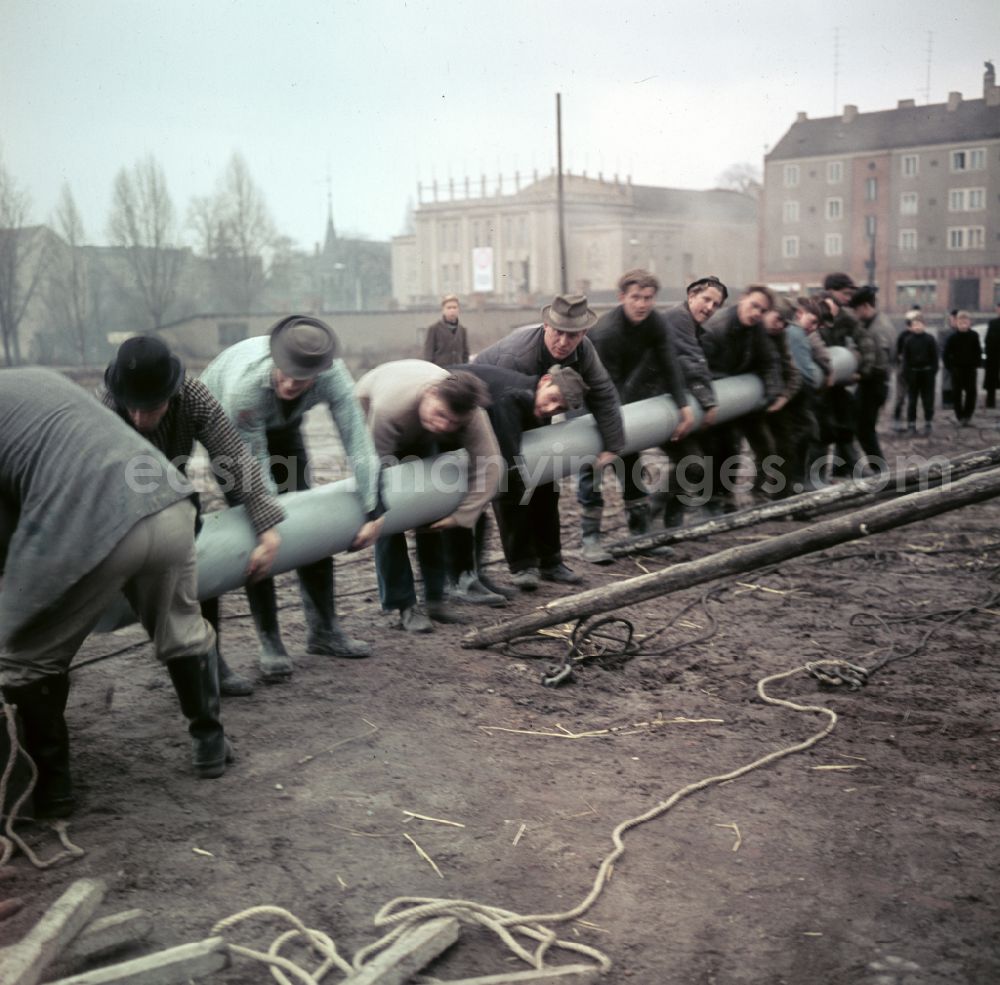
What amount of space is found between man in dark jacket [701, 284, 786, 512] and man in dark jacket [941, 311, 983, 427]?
7.38 metres

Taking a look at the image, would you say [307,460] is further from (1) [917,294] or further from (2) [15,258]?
(1) [917,294]

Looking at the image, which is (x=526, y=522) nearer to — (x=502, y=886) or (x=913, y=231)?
(x=502, y=886)

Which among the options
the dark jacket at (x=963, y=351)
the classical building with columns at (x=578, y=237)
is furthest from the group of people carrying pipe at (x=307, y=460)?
the classical building with columns at (x=578, y=237)

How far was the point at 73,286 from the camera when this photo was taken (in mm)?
37562

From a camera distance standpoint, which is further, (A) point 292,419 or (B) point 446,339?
(B) point 446,339

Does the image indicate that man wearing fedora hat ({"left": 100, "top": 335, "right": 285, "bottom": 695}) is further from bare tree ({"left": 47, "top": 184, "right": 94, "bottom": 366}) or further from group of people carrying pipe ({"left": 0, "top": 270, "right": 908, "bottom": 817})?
bare tree ({"left": 47, "top": 184, "right": 94, "bottom": 366})

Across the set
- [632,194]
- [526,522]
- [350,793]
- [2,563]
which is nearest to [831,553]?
[526,522]

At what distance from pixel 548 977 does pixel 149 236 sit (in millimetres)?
42456

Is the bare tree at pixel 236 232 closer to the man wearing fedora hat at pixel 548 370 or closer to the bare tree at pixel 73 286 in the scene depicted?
the bare tree at pixel 73 286

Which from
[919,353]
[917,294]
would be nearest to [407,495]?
[919,353]

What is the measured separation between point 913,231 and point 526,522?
4675 cm

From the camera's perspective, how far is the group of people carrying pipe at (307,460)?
11.6 ft

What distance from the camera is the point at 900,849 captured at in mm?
3557

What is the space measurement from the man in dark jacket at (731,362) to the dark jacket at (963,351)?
7.38m
